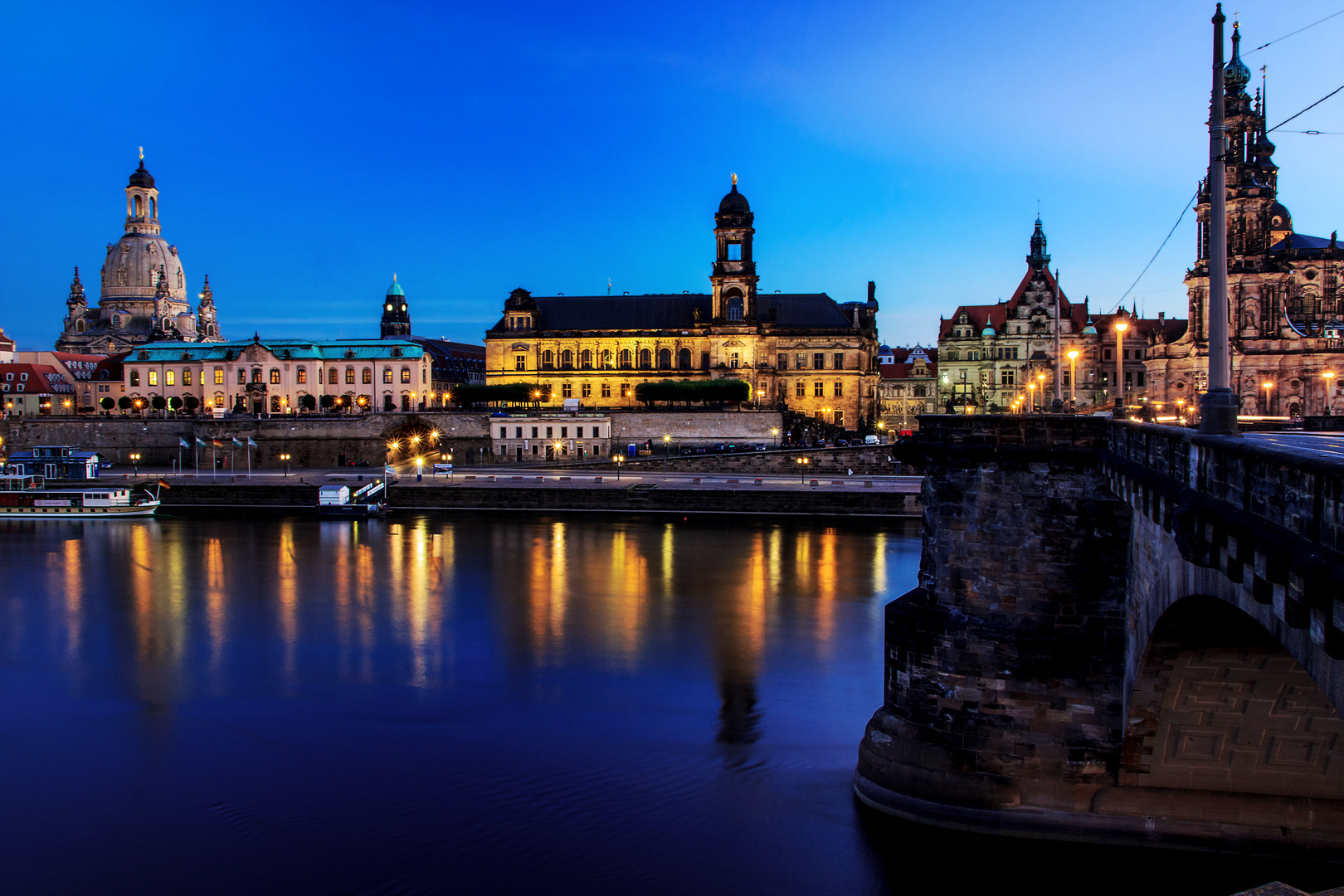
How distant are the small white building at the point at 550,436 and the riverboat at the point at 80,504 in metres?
21.5

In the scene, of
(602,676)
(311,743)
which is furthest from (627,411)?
(311,743)

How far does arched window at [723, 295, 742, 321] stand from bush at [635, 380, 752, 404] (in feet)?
25.8

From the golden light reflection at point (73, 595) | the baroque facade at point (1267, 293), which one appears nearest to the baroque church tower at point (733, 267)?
the baroque facade at point (1267, 293)

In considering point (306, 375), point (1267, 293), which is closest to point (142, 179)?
point (306, 375)

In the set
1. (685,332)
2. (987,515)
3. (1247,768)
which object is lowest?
(1247,768)

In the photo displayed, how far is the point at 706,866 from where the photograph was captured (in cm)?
1224

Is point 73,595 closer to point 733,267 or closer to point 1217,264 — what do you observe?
point 1217,264

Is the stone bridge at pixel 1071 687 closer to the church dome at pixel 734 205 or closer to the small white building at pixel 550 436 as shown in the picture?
the small white building at pixel 550 436

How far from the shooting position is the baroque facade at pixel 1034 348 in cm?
6312

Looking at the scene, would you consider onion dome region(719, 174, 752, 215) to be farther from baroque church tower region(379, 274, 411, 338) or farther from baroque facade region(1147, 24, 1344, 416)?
baroque church tower region(379, 274, 411, 338)

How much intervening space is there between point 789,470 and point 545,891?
44.6 metres

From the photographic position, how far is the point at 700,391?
6431 centimetres

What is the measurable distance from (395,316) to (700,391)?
65.8 m

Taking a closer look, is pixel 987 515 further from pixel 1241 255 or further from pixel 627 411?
pixel 627 411
